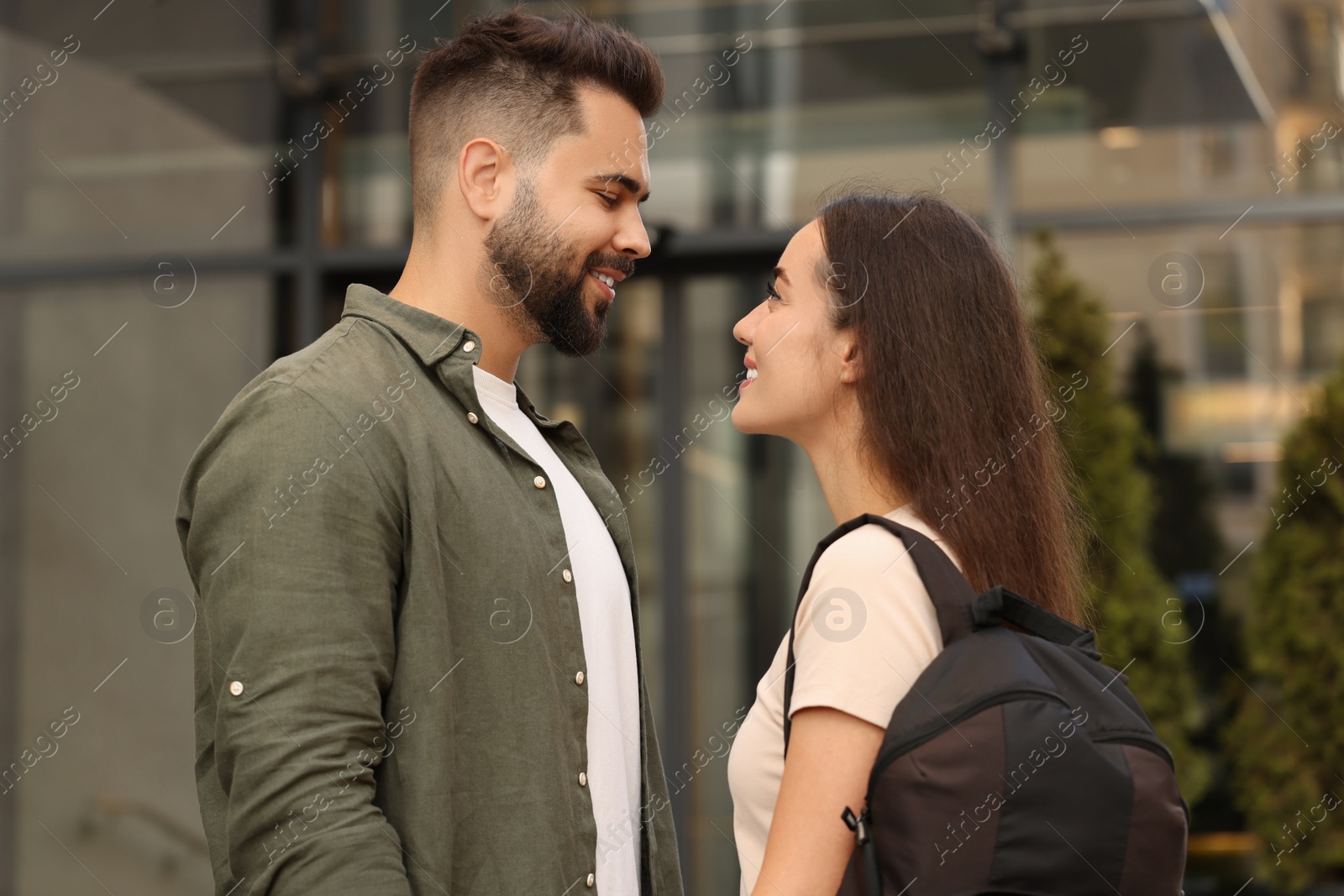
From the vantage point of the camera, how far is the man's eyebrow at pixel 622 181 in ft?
7.64

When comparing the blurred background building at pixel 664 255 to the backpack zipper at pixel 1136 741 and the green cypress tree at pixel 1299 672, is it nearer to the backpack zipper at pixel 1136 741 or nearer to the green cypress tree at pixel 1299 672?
the green cypress tree at pixel 1299 672

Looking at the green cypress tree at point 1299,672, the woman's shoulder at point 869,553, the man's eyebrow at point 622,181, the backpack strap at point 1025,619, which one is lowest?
→ the green cypress tree at point 1299,672

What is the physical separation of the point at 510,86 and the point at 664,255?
3.51 meters

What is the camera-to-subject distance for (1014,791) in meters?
1.56

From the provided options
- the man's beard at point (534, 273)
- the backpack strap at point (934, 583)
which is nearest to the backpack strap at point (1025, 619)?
the backpack strap at point (934, 583)

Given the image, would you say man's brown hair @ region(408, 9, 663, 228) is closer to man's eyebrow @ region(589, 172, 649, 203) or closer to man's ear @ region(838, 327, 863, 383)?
man's eyebrow @ region(589, 172, 649, 203)

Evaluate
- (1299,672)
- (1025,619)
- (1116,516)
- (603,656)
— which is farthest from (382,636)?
(1299,672)

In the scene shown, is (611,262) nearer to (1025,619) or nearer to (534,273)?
(534,273)

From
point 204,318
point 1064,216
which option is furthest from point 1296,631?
point 204,318

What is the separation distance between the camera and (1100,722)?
1630 millimetres

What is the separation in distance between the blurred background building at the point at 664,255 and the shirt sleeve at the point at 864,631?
12.7ft

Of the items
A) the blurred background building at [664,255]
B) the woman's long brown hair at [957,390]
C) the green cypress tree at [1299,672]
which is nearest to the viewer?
the woman's long brown hair at [957,390]

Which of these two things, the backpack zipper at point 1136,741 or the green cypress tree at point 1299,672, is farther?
the green cypress tree at point 1299,672

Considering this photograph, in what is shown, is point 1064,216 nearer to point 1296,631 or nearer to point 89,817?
point 1296,631
